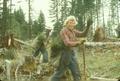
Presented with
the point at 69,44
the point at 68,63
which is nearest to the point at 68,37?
the point at 69,44

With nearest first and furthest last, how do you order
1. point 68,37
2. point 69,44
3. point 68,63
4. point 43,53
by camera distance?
point 69,44 → point 68,37 → point 68,63 → point 43,53

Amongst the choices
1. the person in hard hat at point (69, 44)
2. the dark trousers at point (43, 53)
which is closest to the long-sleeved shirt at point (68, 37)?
the person in hard hat at point (69, 44)

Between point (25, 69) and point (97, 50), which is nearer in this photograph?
point (25, 69)

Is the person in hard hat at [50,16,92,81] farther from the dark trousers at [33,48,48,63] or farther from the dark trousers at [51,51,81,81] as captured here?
the dark trousers at [33,48,48,63]

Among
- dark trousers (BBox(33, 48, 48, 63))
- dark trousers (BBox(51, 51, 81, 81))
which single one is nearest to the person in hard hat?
dark trousers (BBox(51, 51, 81, 81))

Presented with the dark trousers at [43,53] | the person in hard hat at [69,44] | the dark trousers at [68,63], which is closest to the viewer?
the person in hard hat at [69,44]

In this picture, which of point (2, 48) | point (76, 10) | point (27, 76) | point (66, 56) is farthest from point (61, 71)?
point (76, 10)

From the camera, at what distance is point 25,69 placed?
14.7 metres

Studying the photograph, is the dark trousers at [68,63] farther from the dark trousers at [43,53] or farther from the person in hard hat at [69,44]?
the dark trousers at [43,53]

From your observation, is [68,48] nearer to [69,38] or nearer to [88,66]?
[69,38]

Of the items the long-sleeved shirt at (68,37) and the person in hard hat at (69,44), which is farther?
the person in hard hat at (69,44)

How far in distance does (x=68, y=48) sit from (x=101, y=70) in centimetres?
496

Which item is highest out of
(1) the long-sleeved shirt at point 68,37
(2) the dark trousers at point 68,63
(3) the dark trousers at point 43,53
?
(1) the long-sleeved shirt at point 68,37

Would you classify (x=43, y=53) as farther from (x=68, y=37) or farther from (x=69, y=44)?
(x=69, y=44)
